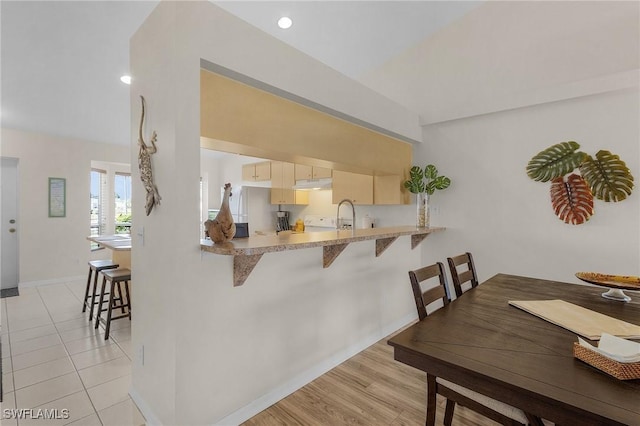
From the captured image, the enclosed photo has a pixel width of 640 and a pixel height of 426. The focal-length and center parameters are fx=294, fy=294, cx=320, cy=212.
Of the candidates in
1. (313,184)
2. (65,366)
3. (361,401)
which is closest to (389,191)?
(313,184)

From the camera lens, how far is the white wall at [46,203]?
4.63m

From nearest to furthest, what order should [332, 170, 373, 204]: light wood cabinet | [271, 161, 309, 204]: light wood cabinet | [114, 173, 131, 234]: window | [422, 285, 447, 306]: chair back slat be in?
[422, 285, 447, 306]: chair back slat → [332, 170, 373, 204]: light wood cabinet → [271, 161, 309, 204]: light wood cabinet → [114, 173, 131, 234]: window

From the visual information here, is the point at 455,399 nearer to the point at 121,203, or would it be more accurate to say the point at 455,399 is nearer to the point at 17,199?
the point at 17,199

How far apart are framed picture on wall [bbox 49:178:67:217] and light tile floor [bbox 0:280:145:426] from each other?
63.3 inches

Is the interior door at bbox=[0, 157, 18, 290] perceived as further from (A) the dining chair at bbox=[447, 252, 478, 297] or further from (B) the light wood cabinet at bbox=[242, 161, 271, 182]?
(A) the dining chair at bbox=[447, 252, 478, 297]

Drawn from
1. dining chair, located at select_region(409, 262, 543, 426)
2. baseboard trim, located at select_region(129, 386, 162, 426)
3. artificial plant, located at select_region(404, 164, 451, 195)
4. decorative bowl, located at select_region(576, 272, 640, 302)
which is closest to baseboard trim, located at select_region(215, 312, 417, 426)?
baseboard trim, located at select_region(129, 386, 162, 426)

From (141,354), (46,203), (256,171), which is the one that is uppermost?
(256,171)

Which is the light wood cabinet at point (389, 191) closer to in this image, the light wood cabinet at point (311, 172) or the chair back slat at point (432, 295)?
the light wood cabinet at point (311, 172)

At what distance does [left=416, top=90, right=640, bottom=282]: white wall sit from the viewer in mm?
2418

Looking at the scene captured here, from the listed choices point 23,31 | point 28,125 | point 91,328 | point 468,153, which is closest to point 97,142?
point 28,125

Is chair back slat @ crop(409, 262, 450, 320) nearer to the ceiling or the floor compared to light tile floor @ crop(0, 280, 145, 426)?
nearer to the ceiling

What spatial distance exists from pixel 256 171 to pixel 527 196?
177 inches

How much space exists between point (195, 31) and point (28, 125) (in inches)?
186

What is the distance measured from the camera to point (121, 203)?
19.8 feet
